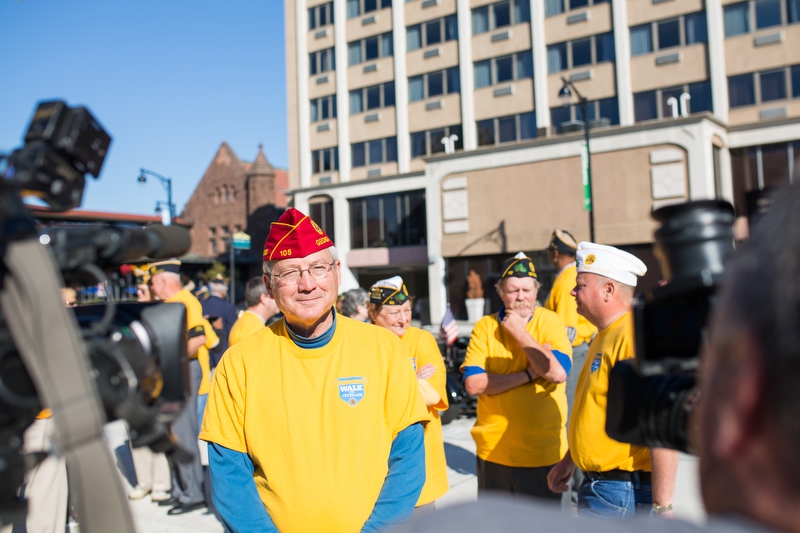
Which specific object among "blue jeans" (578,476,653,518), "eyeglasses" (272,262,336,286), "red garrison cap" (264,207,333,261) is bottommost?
"blue jeans" (578,476,653,518)

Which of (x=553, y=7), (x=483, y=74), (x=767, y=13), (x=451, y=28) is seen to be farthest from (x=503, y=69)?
(x=767, y=13)

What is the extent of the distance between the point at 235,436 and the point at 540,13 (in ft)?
91.9

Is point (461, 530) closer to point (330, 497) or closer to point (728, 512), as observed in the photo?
point (728, 512)

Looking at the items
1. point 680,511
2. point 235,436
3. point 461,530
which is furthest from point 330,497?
point 680,511

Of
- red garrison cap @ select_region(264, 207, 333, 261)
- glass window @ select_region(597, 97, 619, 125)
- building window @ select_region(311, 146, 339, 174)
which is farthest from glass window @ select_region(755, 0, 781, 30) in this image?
red garrison cap @ select_region(264, 207, 333, 261)

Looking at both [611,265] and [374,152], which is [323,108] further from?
[611,265]

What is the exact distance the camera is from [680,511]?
5.04 metres

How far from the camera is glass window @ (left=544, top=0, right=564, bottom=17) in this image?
26609 mm

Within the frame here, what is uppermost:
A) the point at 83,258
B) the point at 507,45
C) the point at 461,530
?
the point at 507,45

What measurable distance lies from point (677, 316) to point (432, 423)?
9.78 feet

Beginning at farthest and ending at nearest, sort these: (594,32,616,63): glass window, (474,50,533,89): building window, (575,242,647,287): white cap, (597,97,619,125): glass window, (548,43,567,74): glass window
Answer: (474,50,533,89): building window
(548,43,567,74): glass window
(594,32,616,63): glass window
(597,97,619,125): glass window
(575,242,647,287): white cap

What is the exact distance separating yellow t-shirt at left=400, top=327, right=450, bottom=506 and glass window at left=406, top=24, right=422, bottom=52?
2875cm

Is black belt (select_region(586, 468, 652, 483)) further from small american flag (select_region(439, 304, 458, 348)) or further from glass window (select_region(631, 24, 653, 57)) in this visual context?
glass window (select_region(631, 24, 653, 57))

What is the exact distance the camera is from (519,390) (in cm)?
417
